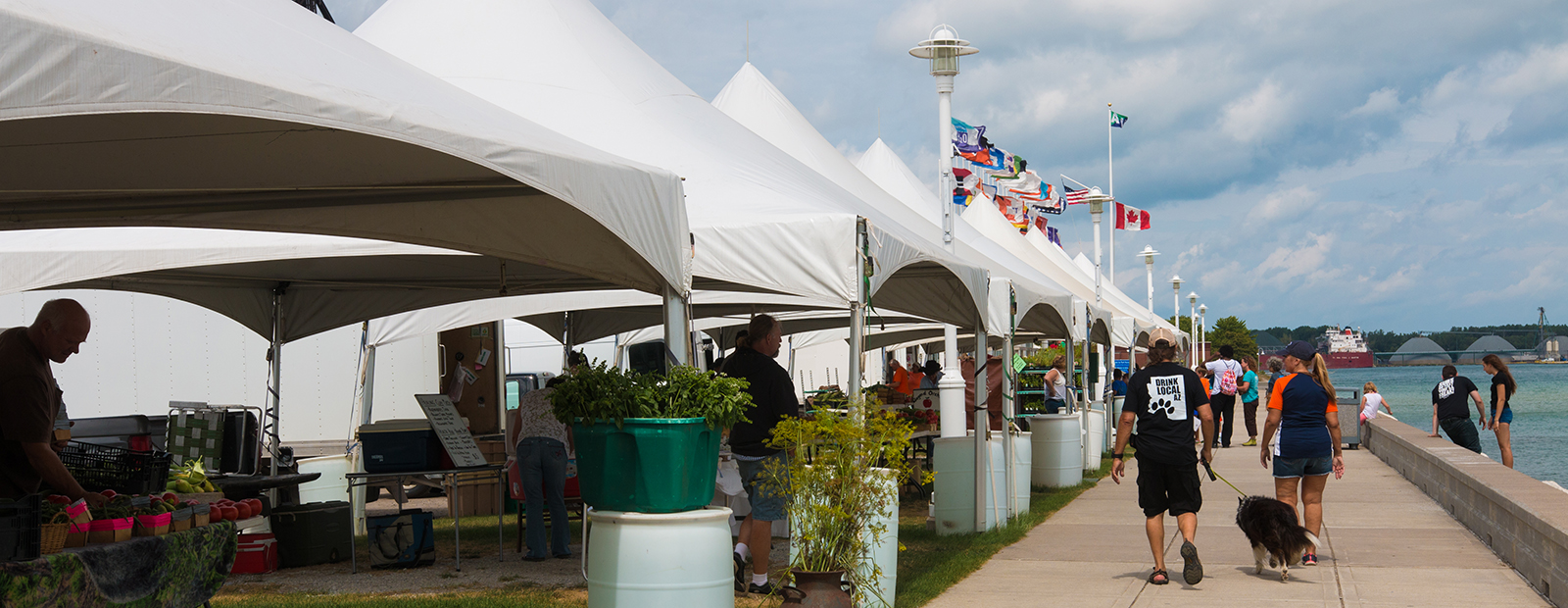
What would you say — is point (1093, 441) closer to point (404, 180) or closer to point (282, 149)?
point (404, 180)

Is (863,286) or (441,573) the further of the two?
(441,573)

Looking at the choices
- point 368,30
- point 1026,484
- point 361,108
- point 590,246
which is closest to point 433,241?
point 590,246

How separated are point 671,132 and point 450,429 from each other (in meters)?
2.89

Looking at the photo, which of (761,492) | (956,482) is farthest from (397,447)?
(956,482)

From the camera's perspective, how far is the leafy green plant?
209 inches

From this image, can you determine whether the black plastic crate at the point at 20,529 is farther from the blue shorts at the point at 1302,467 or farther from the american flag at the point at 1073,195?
the american flag at the point at 1073,195

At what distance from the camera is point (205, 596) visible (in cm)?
529

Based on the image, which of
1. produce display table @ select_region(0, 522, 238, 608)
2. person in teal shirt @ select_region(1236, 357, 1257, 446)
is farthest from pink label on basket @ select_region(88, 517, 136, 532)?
person in teal shirt @ select_region(1236, 357, 1257, 446)

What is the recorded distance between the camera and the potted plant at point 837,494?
650cm

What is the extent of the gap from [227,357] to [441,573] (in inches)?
282

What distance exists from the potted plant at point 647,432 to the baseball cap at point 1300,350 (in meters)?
5.40

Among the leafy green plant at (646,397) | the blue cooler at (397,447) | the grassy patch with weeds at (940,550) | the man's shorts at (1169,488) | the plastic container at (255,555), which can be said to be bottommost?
the grassy patch with weeds at (940,550)

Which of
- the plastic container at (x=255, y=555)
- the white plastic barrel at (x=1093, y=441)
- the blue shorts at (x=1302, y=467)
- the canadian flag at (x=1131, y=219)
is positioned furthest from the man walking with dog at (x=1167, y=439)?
the canadian flag at (x=1131, y=219)

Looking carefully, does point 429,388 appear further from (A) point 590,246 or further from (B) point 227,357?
(A) point 590,246
